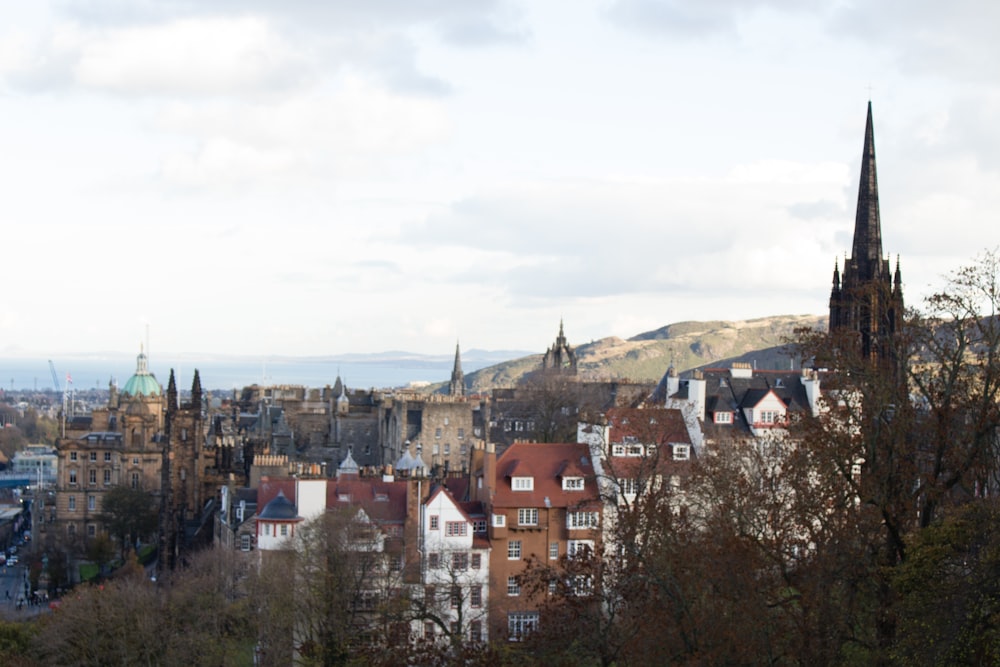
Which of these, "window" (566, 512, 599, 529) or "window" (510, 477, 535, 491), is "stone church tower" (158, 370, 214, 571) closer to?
"window" (510, 477, 535, 491)

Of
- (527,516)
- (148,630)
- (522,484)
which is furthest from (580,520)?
(148,630)

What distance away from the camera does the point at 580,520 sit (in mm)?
48906

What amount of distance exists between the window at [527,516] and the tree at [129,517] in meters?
36.3

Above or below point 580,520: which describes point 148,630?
below

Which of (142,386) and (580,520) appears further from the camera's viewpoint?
(142,386)

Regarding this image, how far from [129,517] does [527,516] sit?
37.5 meters

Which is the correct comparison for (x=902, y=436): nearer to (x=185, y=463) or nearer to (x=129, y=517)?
(x=185, y=463)

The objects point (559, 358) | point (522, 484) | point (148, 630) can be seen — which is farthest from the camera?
point (559, 358)

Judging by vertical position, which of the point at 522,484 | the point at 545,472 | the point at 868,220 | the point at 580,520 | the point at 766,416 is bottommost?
the point at 580,520

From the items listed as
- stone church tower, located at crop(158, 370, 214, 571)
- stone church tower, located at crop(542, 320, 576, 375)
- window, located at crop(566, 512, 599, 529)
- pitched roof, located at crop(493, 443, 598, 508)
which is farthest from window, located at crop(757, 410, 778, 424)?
stone church tower, located at crop(542, 320, 576, 375)

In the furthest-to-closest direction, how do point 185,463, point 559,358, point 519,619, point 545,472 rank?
point 559,358 → point 185,463 → point 545,472 → point 519,619

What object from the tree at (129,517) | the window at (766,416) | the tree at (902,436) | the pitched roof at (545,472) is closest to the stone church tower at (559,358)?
the tree at (129,517)

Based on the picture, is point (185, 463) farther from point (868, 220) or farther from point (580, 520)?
point (868, 220)

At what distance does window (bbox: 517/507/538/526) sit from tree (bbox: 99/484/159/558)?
36314 millimetres
